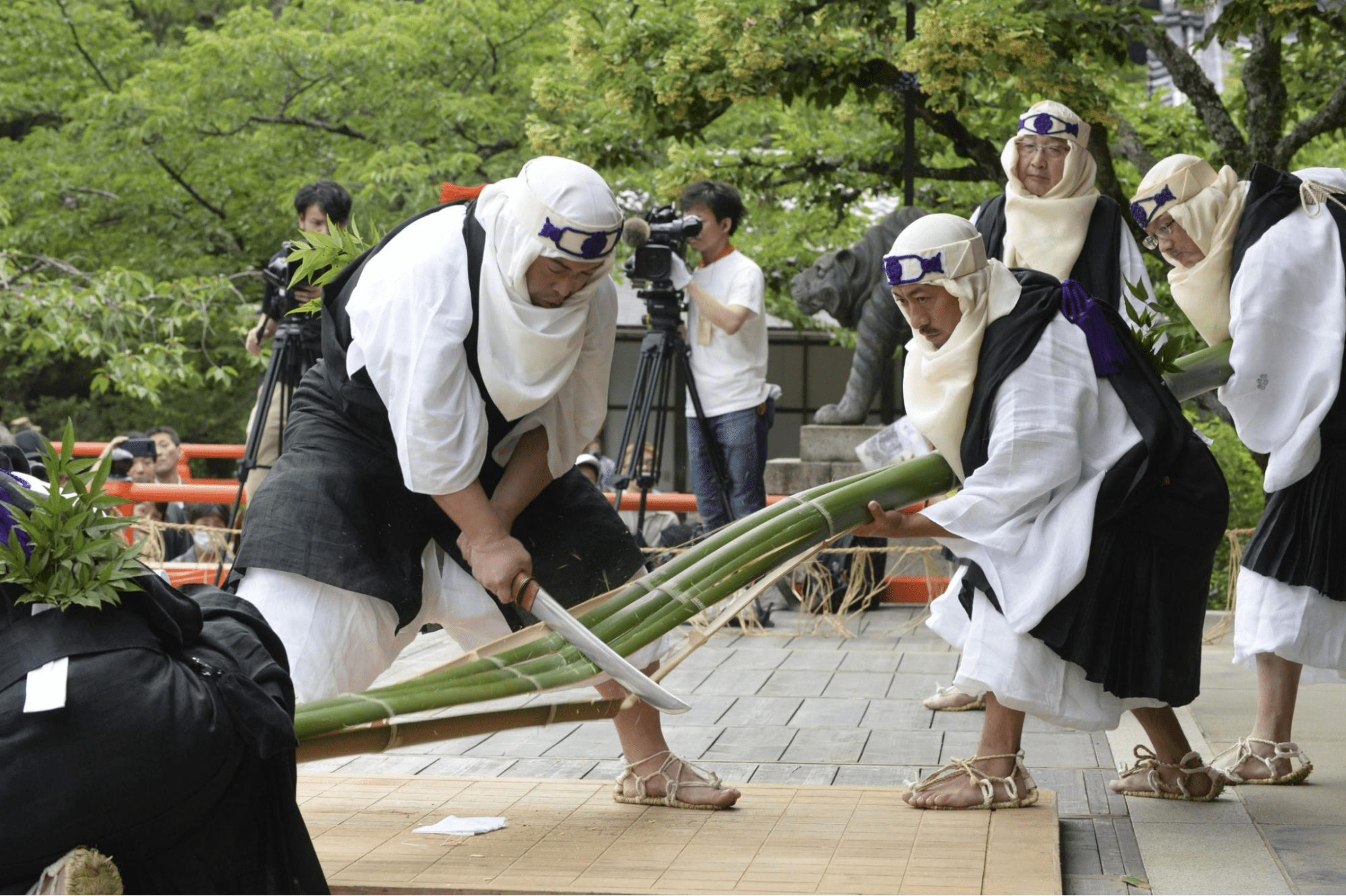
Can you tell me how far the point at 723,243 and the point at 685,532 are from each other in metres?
1.77

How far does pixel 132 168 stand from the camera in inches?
531

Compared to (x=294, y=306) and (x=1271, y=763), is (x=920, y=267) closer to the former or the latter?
(x=1271, y=763)

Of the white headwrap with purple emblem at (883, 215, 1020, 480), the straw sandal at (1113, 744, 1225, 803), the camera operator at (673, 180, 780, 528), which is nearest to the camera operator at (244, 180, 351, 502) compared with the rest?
the camera operator at (673, 180, 780, 528)

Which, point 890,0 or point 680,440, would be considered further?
point 680,440

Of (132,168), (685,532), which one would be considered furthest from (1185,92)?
(132,168)

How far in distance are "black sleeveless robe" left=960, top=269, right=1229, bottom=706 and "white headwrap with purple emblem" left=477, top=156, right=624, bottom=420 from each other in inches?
39.2

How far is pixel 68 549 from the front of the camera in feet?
7.71

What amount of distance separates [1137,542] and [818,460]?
513cm

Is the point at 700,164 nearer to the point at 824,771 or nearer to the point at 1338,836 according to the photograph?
the point at 824,771

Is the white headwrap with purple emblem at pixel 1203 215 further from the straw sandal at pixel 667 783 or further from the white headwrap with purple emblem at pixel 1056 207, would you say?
the straw sandal at pixel 667 783

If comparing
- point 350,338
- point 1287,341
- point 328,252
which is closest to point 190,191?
point 328,252

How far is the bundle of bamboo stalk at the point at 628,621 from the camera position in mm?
2951

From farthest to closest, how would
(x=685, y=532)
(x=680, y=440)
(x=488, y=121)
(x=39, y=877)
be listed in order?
(x=680, y=440), (x=488, y=121), (x=685, y=532), (x=39, y=877)

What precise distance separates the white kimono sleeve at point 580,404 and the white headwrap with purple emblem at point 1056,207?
1.93 meters
